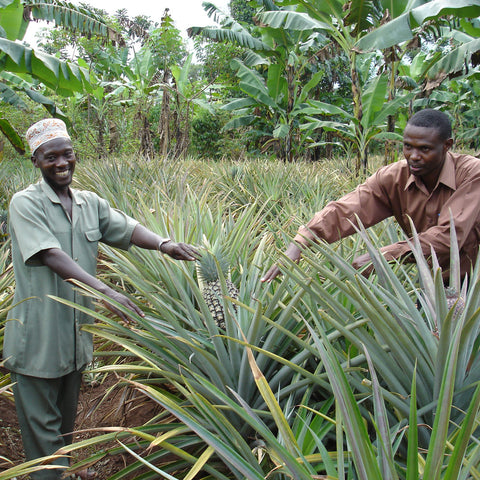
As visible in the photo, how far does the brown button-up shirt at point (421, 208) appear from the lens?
7.19 feet

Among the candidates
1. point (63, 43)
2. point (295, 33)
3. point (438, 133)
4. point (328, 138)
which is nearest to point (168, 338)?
point (438, 133)

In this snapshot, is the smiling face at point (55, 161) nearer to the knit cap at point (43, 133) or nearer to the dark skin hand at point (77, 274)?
the knit cap at point (43, 133)

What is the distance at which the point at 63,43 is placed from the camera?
17.0 meters

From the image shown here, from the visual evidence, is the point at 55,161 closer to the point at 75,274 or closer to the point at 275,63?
the point at 75,274

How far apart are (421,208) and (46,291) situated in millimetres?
1927

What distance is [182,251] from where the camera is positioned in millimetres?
2184

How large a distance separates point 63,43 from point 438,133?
58.3 feet

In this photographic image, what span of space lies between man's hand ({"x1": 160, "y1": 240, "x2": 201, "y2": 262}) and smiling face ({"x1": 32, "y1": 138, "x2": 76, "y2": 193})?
→ 545mm

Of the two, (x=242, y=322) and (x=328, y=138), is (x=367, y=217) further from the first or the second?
(x=328, y=138)

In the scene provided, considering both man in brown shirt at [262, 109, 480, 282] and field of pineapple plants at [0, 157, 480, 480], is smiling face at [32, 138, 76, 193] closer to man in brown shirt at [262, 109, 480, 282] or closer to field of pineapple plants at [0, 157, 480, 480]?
field of pineapple plants at [0, 157, 480, 480]

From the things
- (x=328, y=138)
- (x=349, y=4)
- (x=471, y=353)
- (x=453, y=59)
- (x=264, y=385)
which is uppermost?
(x=349, y=4)

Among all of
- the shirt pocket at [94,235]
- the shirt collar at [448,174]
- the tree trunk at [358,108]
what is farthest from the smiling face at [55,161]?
the tree trunk at [358,108]


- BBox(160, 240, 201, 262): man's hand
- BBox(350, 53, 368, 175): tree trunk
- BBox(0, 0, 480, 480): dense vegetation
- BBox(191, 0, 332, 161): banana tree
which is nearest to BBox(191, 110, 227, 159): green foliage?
BBox(0, 0, 480, 480): dense vegetation

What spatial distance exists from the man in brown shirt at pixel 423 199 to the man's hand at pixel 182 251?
0.38 metres
